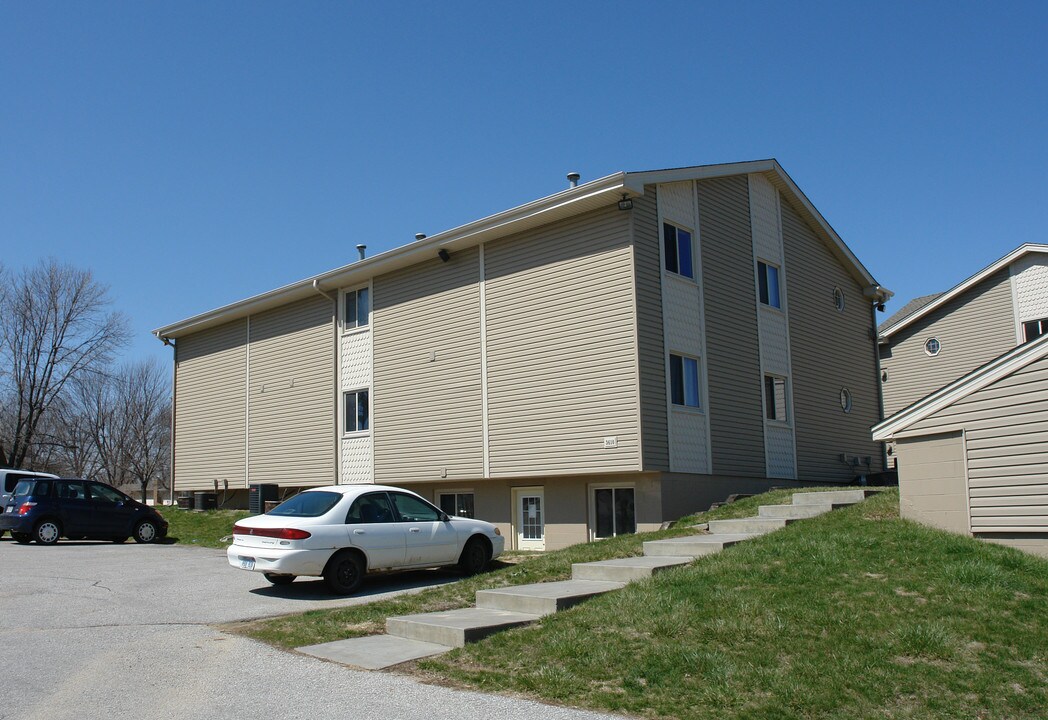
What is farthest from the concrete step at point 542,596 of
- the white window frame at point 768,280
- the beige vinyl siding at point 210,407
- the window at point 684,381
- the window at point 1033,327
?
the window at point 1033,327

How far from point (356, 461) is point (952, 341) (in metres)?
19.8

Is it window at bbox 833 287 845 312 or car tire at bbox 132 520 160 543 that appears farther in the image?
window at bbox 833 287 845 312

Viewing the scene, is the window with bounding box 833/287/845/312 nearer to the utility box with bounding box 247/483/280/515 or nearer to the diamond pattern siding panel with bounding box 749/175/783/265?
the diamond pattern siding panel with bounding box 749/175/783/265

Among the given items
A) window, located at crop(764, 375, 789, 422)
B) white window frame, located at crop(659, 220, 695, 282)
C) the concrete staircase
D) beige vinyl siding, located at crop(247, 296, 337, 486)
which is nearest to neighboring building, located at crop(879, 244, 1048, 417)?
window, located at crop(764, 375, 789, 422)

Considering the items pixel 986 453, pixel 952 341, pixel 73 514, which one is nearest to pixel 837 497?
pixel 986 453

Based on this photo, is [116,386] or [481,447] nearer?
[481,447]

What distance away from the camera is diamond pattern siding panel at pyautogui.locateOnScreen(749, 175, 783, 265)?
21062mm

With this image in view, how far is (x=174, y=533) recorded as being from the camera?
25.1m

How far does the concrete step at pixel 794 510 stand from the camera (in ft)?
43.6

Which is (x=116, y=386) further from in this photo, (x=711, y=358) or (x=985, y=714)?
(x=985, y=714)

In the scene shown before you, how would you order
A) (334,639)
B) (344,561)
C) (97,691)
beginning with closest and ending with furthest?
(97,691) < (334,639) < (344,561)

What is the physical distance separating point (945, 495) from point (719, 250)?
939 centimetres

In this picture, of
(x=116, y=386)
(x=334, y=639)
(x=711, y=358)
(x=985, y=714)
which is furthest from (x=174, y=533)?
(x=116, y=386)

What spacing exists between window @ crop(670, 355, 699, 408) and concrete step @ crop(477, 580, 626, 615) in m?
7.58
